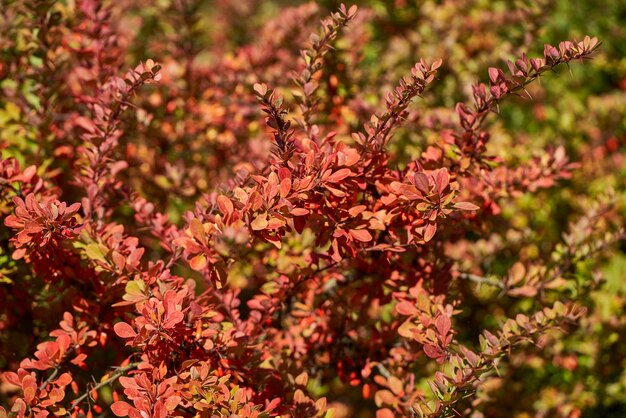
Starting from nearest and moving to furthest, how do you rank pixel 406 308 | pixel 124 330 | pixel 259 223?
1. pixel 259 223
2. pixel 124 330
3. pixel 406 308

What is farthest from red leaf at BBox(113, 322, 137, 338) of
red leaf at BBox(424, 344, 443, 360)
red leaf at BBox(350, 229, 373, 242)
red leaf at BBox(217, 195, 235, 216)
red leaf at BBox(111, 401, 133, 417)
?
red leaf at BBox(424, 344, 443, 360)

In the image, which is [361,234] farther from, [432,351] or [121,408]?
[121,408]

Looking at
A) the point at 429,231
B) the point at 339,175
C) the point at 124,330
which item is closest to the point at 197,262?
the point at 124,330

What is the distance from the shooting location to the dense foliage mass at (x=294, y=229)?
1.31m

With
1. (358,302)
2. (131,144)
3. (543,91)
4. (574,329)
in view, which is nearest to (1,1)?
(131,144)

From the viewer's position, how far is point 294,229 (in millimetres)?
1606

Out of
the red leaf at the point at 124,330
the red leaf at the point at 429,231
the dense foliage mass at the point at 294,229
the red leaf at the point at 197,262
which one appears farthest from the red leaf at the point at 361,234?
the red leaf at the point at 124,330

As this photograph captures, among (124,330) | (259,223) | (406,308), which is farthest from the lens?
(406,308)

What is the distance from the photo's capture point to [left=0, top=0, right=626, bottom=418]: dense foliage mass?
1306 mm

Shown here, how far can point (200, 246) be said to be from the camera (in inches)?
47.7

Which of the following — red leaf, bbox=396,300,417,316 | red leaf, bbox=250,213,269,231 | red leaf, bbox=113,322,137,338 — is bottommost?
red leaf, bbox=396,300,417,316

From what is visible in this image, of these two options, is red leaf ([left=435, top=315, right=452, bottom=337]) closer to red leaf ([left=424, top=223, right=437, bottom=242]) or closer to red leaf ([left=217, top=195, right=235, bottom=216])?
red leaf ([left=424, top=223, right=437, bottom=242])

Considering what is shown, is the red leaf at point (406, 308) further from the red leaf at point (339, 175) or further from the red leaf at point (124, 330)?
the red leaf at point (124, 330)

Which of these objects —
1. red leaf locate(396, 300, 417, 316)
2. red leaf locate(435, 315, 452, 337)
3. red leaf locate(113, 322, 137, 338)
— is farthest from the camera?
red leaf locate(396, 300, 417, 316)
